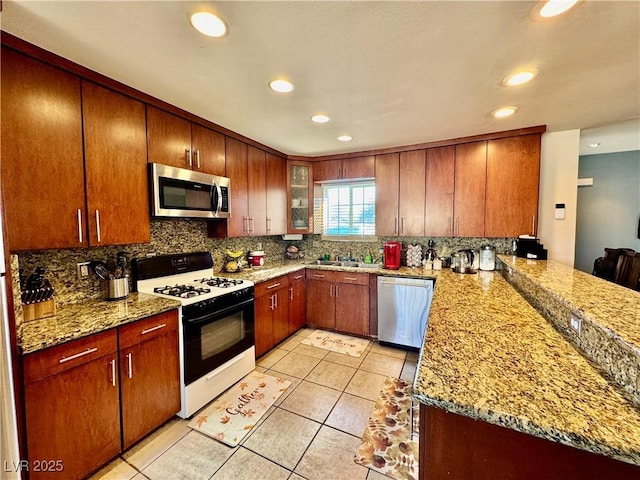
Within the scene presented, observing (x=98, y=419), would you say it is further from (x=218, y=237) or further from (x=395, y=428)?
(x=395, y=428)

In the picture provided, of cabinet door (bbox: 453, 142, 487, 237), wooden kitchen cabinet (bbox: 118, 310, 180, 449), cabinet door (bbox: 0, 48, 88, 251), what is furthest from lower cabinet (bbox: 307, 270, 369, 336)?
cabinet door (bbox: 0, 48, 88, 251)

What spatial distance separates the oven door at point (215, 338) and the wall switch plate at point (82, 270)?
2.60 feet

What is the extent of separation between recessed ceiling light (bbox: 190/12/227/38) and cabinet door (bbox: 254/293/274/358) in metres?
2.18

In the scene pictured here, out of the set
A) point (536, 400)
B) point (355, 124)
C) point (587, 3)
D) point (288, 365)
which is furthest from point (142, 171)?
point (587, 3)

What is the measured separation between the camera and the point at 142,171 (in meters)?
1.97

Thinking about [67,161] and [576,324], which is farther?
[67,161]

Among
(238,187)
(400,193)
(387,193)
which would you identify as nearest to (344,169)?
(387,193)

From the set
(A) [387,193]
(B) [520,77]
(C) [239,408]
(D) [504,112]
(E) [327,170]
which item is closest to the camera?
(B) [520,77]

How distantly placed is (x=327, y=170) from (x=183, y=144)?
195cm

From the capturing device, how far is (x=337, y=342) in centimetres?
325

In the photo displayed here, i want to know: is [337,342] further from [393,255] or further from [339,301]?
[393,255]

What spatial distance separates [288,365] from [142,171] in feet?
7.33

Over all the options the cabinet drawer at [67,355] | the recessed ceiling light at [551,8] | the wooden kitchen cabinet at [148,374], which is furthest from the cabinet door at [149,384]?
the recessed ceiling light at [551,8]

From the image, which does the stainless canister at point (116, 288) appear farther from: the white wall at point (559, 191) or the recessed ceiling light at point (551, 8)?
the white wall at point (559, 191)
